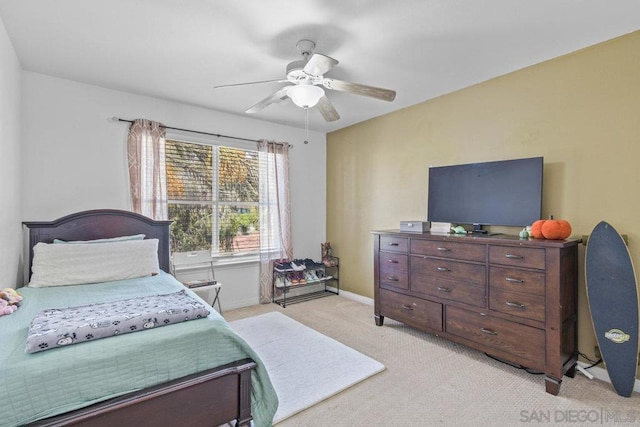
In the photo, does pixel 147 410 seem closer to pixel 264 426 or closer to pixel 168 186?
pixel 264 426

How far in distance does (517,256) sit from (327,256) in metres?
2.76

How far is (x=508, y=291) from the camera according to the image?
232cm

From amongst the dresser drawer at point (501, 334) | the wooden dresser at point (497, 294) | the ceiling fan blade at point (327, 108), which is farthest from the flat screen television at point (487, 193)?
the ceiling fan blade at point (327, 108)

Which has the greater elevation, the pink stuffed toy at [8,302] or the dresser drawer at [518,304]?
the pink stuffed toy at [8,302]

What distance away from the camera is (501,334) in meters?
2.36

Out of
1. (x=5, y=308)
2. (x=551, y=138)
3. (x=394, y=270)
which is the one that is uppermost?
(x=551, y=138)

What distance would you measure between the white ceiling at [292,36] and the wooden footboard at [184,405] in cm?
207

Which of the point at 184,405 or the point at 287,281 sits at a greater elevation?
the point at 184,405

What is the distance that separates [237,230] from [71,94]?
7.13 feet

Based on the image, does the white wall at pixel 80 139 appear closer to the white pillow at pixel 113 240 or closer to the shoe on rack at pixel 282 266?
the white pillow at pixel 113 240

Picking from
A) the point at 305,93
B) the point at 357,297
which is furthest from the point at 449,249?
the point at 357,297

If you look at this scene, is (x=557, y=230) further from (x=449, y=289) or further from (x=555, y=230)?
(x=449, y=289)

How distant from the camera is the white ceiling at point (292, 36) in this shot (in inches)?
73.6

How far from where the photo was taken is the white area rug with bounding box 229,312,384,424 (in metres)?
2.07
